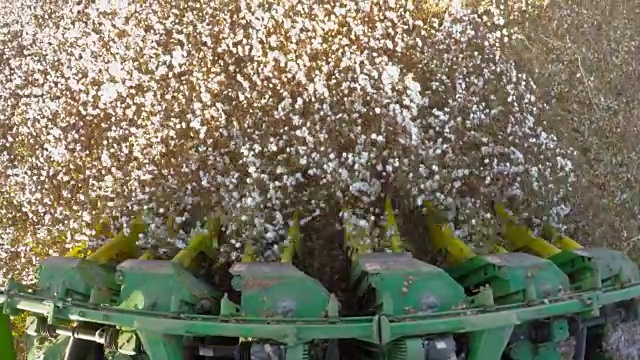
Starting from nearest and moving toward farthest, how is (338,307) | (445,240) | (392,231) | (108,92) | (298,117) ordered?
1. (338,307)
2. (392,231)
3. (445,240)
4. (298,117)
5. (108,92)

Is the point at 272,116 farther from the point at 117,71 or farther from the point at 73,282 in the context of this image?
the point at 73,282

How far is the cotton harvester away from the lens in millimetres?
3205

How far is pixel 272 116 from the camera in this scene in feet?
16.3

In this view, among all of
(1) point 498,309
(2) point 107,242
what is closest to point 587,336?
(1) point 498,309

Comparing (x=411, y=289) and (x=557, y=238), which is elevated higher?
(x=557, y=238)

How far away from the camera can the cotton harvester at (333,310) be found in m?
3.21

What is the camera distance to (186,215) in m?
4.95

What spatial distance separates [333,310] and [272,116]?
2.10 meters

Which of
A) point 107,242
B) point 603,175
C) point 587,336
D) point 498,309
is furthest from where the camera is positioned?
point 603,175

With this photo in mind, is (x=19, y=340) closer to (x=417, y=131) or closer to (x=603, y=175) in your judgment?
(x=417, y=131)

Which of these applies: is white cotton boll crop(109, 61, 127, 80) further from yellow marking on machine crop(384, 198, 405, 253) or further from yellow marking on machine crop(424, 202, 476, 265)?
yellow marking on machine crop(424, 202, 476, 265)

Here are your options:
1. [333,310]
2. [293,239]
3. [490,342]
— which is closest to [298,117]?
[293,239]

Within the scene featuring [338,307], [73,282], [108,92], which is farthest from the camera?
[108,92]

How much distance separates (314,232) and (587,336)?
2.10 meters
